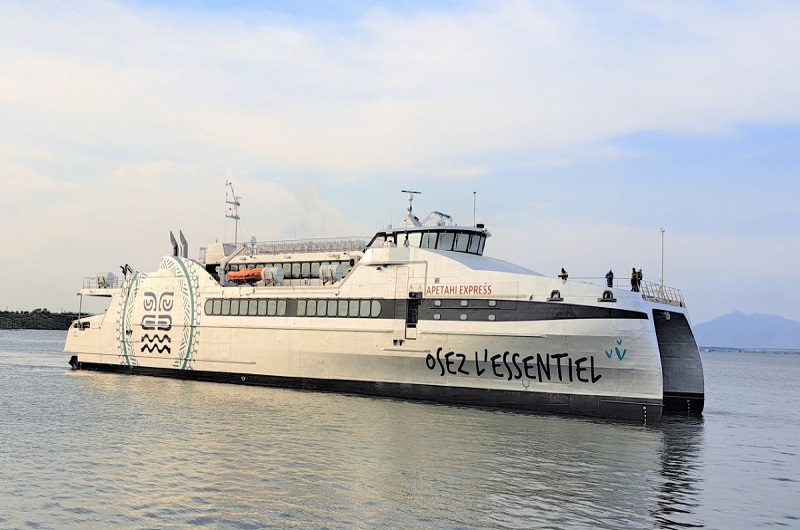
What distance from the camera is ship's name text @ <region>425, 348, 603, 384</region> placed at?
1184 inches

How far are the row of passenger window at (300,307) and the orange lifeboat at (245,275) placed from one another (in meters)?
1.36

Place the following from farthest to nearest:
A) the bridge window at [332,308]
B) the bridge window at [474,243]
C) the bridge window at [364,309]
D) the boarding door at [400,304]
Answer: the bridge window at [474,243]
the bridge window at [332,308]
the bridge window at [364,309]
the boarding door at [400,304]

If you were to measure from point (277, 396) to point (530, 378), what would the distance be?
12.5 meters

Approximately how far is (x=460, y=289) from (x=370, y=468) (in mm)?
14038

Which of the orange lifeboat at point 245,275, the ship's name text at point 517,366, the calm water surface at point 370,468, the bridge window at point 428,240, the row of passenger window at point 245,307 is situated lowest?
the calm water surface at point 370,468

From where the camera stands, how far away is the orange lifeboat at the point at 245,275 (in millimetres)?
41513

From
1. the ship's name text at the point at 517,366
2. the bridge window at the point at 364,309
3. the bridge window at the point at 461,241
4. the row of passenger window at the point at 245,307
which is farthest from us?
the row of passenger window at the point at 245,307

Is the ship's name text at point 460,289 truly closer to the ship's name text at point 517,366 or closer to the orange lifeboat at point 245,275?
the ship's name text at point 517,366

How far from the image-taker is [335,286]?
3716 cm

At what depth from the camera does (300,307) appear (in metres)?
38.3

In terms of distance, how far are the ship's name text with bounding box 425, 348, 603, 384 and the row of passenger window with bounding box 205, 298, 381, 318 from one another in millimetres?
4268

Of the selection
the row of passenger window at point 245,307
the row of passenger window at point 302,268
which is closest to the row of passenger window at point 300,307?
the row of passenger window at point 245,307

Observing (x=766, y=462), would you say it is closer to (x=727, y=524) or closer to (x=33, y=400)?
(x=727, y=524)

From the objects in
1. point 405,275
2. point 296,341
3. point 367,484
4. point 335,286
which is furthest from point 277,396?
point 367,484
